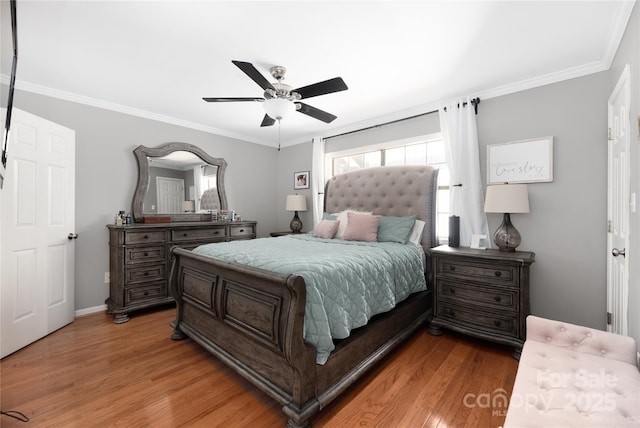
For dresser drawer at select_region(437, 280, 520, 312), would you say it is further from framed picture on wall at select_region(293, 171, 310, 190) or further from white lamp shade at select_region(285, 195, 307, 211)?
framed picture on wall at select_region(293, 171, 310, 190)

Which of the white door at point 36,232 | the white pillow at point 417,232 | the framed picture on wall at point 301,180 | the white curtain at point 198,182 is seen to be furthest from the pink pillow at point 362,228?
the white door at point 36,232

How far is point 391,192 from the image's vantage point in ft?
11.9

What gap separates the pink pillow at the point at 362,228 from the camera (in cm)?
316

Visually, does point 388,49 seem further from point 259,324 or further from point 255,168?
point 255,168

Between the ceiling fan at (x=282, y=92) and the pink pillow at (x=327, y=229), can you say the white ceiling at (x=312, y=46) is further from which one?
the pink pillow at (x=327, y=229)

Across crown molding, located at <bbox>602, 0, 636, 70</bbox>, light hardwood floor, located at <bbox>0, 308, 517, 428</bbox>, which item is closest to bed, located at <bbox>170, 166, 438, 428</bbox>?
light hardwood floor, located at <bbox>0, 308, 517, 428</bbox>

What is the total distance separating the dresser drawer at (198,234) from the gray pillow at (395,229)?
2.30 meters

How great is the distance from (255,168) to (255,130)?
767 millimetres

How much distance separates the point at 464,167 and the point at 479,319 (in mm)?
1627

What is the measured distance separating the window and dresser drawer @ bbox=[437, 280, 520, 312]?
0.92m

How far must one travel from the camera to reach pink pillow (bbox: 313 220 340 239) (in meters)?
3.52

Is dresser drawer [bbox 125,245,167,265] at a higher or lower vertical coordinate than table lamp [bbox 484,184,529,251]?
lower

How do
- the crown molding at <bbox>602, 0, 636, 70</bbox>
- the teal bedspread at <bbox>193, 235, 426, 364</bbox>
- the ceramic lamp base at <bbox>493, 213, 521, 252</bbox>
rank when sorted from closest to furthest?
the teal bedspread at <bbox>193, 235, 426, 364</bbox> → the crown molding at <bbox>602, 0, 636, 70</bbox> → the ceramic lamp base at <bbox>493, 213, 521, 252</bbox>

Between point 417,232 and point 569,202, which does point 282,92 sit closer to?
point 417,232
